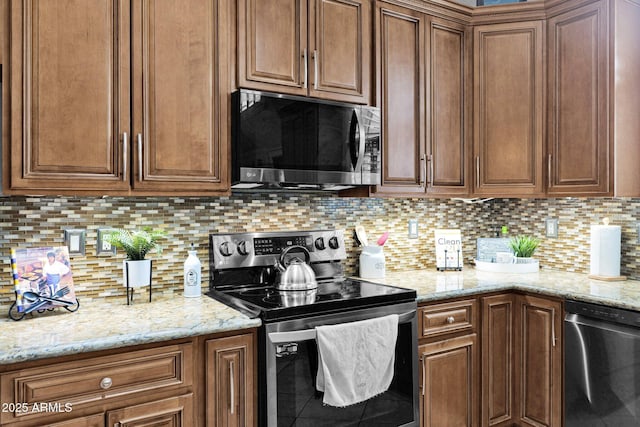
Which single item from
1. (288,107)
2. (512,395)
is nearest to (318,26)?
(288,107)

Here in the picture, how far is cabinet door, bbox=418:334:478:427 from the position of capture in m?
2.22

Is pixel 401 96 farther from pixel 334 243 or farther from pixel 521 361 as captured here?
pixel 521 361

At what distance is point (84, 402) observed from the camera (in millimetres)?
1441

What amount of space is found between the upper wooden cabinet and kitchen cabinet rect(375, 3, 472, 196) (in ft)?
0.42

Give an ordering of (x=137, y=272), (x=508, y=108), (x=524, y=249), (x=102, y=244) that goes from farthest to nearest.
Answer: (x=524, y=249) → (x=508, y=108) → (x=102, y=244) → (x=137, y=272)

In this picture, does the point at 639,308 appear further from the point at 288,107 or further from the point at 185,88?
the point at 185,88

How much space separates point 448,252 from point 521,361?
743 mm

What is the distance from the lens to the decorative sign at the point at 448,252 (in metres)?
2.89

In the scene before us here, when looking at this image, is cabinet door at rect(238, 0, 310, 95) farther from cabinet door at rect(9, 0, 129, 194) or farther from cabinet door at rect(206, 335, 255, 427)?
cabinet door at rect(206, 335, 255, 427)

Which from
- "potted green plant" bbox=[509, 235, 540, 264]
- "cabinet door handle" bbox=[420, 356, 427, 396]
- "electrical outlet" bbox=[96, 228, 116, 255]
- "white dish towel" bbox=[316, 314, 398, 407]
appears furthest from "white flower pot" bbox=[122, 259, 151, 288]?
"potted green plant" bbox=[509, 235, 540, 264]

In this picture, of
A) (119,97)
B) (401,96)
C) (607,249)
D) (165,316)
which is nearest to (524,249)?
(607,249)

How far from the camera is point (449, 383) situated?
2303 millimetres

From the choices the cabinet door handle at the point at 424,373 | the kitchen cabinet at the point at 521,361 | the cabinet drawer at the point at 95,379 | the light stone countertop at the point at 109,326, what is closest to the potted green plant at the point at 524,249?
the kitchen cabinet at the point at 521,361

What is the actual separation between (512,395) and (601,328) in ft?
2.15
